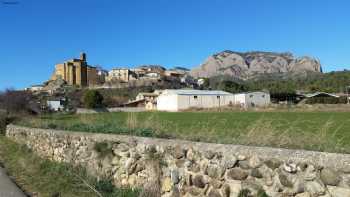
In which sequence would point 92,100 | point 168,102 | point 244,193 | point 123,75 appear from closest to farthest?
1. point 244,193
2. point 168,102
3. point 92,100
4. point 123,75

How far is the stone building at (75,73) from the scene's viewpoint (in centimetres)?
17688

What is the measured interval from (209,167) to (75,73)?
182020mm

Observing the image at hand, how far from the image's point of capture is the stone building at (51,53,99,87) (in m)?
177

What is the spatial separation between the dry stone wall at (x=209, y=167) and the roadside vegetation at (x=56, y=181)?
251mm

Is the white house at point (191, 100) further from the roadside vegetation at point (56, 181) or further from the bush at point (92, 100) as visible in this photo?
the roadside vegetation at point (56, 181)

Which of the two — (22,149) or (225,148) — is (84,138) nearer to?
(225,148)

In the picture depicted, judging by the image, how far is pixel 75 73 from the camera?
18088 cm

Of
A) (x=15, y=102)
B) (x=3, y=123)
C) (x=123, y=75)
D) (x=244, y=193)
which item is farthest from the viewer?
(x=123, y=75)

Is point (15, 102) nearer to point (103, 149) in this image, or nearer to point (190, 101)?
point (190, 101)

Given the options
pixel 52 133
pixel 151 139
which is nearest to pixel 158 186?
pixel 151 139

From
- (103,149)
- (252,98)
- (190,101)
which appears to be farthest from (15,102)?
(252,98)

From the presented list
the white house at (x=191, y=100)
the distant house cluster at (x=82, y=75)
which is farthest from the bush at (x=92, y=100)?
the distant house cluster at (x=82, y=75)

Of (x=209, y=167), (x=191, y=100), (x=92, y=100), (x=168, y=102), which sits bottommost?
(x=209, y=167)

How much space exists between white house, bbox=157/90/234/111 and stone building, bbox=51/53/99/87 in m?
101
